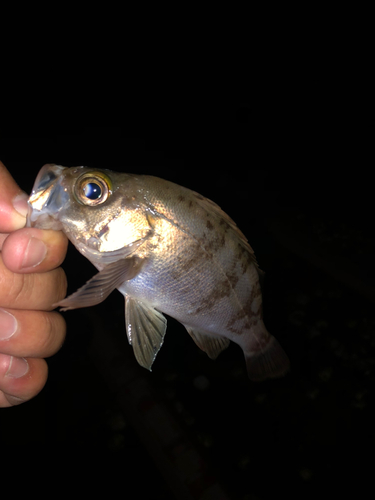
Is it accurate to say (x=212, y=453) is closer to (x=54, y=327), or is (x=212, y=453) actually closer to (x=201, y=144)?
(x=54, y=327)

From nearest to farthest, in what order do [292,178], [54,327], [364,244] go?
[54,327]
[364,244]
[292,178]

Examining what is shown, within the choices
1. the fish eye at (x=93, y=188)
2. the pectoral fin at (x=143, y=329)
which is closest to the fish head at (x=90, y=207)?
the fish eye at (x=93, y=188)

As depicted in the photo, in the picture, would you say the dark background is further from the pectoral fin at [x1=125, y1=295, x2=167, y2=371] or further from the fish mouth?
the fish mouth

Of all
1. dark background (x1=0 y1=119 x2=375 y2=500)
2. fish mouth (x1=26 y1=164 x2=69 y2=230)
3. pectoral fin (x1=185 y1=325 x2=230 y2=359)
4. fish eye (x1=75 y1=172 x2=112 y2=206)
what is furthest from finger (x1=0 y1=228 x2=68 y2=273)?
dark background (x1=0 y1=119 x2=375 y2=500)

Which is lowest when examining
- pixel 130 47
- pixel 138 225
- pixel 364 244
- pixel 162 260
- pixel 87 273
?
pixel 87 273


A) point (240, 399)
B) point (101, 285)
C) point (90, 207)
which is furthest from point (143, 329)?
point (240, 399)

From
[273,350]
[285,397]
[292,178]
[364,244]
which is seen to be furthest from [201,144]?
[273,350]

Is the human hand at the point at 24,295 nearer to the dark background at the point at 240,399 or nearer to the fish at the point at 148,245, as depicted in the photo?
the fish at the point at 148,245
